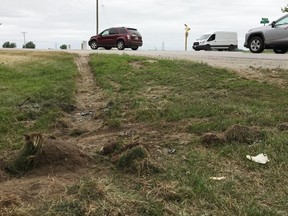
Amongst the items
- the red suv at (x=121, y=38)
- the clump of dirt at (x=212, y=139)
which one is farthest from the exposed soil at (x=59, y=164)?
the red suv at (x=121, y=38)

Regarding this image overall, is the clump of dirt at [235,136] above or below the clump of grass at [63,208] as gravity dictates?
above

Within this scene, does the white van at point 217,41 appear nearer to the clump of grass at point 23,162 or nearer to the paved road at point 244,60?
the paved road at point 244,60

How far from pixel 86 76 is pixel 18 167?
290 inches

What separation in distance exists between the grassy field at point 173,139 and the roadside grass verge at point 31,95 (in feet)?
0.07

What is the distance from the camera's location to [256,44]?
17.1 meters

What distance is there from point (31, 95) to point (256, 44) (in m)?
11.0

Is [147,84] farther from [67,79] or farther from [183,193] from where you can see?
[183,193]

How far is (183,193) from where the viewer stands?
383 centimetres

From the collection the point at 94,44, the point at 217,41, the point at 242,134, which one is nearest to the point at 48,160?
the point at 242,134

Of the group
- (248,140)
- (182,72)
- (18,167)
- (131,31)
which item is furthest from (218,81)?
(131,31)

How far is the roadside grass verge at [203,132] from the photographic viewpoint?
3.80 meters

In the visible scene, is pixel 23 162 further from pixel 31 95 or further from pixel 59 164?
pixel 31 95

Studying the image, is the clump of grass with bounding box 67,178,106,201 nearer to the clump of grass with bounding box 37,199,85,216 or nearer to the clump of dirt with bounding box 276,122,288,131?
the clump of grass with bounding box 37,199,85,216

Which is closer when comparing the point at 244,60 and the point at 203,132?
the point at 203,132
